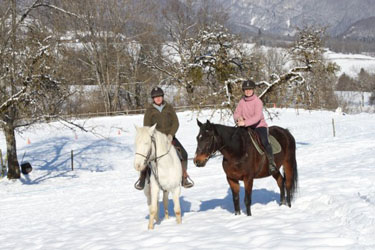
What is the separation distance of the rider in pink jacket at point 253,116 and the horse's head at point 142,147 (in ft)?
6.41

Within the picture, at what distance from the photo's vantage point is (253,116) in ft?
23.4

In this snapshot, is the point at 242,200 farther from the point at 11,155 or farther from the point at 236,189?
the point at 11,155

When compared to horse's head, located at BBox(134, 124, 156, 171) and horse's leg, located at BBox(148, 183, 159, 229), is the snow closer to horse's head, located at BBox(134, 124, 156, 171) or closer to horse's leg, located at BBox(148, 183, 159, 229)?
horse's leg, located at BBox(148, 183, 159, 229)

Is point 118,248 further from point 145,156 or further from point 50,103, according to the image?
point 50,103

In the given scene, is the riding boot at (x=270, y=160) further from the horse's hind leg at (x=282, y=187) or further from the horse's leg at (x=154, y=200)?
the horse's leg at (x=154, y=200)

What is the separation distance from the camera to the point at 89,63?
3994cm

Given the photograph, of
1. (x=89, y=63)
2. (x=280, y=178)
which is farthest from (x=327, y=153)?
(x=89, y=63)

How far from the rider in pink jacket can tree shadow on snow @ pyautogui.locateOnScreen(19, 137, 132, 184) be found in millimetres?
13242

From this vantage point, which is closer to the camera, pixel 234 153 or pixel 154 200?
pixel 154 200

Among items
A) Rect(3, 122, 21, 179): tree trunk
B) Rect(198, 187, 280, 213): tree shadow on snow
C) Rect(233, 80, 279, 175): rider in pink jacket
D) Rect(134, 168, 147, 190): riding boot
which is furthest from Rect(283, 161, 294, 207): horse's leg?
Rect(3, 122, 21, 179): tree trunk

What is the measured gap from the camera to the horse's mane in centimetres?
651

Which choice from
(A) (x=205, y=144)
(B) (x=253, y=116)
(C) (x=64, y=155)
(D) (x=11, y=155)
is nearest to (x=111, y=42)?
(C) (x=64, y=155)

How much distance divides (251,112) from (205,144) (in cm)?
151

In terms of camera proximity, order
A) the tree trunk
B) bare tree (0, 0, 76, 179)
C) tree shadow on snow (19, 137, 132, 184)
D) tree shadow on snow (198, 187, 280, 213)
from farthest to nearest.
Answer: tree shadow on snow (19, 137, 132, 184)
the tree trunk
bare tree (0, 0, 76, 179)
tree shadow on snow (198, 187, 280, 213)
